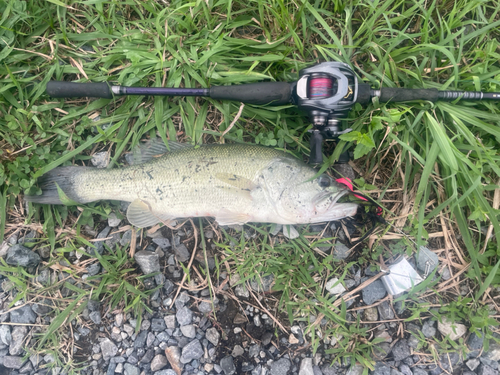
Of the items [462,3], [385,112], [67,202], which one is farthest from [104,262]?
[462,3]

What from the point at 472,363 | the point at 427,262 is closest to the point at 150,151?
the point at 427,262

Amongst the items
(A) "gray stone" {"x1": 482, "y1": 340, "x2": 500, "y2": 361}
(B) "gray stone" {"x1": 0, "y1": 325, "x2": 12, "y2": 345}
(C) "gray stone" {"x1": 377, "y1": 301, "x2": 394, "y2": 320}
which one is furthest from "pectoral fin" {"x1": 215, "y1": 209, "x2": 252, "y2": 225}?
(A) "gray stone" {"x1": 482, "y1": 340, "x2": 500, "y2": 361}

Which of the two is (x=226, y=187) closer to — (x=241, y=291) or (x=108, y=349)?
(x=241, y=291)

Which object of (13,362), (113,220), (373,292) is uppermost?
(113,220)

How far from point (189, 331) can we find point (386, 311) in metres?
2.07

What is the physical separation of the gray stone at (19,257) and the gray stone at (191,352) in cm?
185

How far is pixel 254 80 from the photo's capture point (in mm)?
3010

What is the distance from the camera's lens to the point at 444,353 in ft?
10.1

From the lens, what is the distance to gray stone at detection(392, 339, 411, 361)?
3068mm

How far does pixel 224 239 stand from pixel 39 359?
7.44ft

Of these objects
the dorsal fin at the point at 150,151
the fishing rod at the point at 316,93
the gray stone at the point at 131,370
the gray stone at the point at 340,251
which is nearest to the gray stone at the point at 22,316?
the gray stone at the point at 131,370

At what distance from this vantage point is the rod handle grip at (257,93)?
2.78m

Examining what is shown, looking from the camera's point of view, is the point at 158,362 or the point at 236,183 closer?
the point at 236,183

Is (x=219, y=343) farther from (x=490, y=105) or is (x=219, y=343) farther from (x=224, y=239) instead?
(x=490, y=105)
